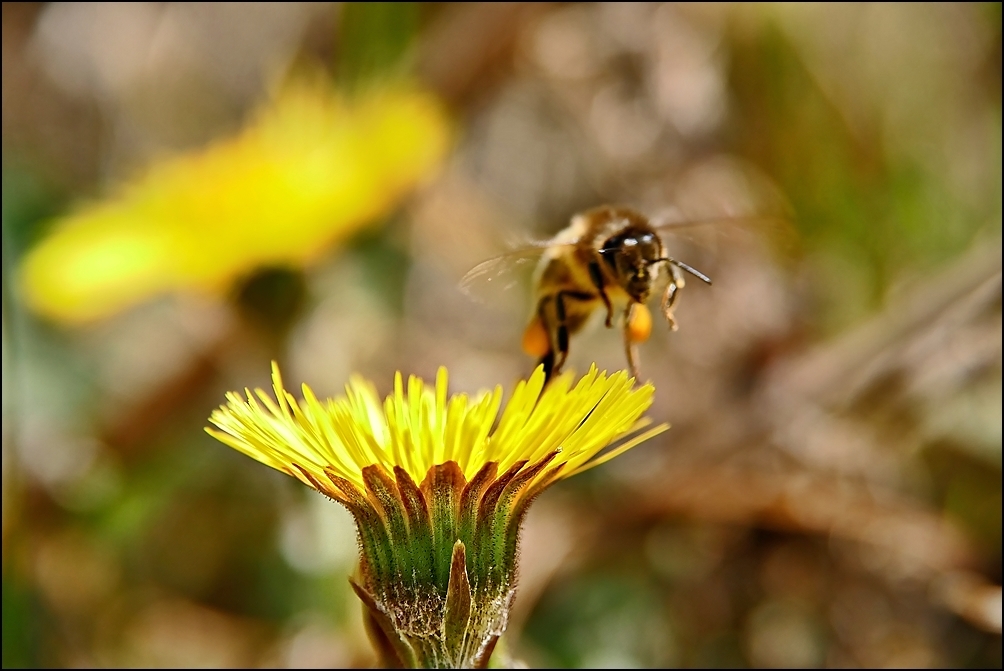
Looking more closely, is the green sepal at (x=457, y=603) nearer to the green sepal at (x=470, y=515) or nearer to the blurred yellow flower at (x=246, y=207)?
the green sepal at (x=470, y=515)

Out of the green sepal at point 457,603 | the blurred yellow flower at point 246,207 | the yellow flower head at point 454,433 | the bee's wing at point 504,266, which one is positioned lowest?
the green sepal at point 457,603

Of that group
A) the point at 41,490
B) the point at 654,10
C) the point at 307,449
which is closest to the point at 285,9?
the point at 654,10

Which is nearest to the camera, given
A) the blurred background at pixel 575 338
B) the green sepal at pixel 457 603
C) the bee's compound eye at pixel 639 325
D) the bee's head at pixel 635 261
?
the green sepal at pixel 457 603

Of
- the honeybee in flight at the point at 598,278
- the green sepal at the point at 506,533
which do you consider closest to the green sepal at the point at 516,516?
the green sepal at the point at 506,533

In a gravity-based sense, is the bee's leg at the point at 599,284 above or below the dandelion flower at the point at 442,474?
above

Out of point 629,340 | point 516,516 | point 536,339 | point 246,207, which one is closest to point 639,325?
point 629,340

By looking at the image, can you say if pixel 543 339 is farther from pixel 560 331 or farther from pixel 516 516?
pixel 516 516

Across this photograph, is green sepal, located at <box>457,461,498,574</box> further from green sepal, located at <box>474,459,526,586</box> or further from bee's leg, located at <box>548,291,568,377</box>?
bee's leg, located at <box>548,291,568,377</box>

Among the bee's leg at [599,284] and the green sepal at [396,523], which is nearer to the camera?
the green sepal at [396,523]
